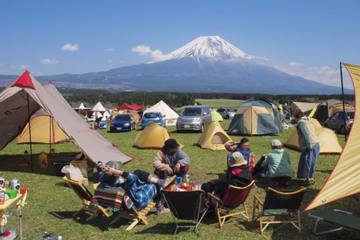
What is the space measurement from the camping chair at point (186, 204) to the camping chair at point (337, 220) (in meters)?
1.82

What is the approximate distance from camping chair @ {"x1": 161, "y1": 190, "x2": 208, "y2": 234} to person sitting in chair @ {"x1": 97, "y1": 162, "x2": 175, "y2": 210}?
81 centimetres

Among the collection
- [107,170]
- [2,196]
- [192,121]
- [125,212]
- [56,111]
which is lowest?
[125,212]

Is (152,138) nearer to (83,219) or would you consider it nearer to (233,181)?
(83,219)

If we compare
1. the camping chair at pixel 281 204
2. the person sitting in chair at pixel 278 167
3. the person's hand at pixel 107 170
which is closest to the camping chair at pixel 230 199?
the camping chair at pixel 281 204

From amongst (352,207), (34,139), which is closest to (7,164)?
(34,139)

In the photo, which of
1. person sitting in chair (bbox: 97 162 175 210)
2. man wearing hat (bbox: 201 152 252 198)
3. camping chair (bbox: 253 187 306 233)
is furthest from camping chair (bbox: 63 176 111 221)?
camping chair (bbox: 253 187 306 233)

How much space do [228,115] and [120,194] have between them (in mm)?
39500

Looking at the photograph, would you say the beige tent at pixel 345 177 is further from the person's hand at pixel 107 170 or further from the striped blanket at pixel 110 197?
the person's hand at pixel 107 170

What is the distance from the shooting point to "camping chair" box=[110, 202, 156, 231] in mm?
7629

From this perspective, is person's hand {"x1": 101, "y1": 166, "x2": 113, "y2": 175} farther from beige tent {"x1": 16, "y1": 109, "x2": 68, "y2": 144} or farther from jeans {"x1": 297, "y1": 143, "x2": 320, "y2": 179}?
beige tent {"x1": 16, "y1": 109, "x2": 68, "y2": 144}

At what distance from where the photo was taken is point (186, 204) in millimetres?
6965

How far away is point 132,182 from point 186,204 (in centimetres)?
113

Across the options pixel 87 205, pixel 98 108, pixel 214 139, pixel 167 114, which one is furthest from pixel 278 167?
pixel 98 108

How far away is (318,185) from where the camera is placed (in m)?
10.8
